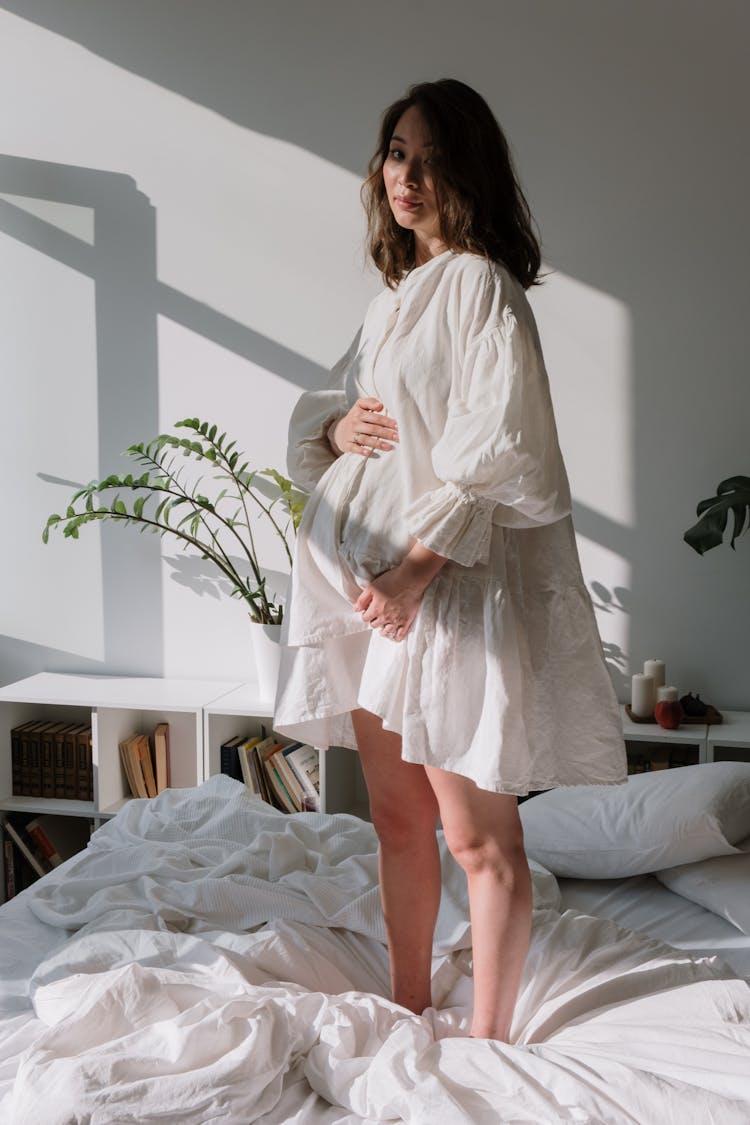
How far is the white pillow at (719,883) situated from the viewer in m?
1.90

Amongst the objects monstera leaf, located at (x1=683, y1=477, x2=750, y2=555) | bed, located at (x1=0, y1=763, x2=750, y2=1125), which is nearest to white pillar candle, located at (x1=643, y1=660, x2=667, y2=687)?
monstera leaf, located at (x1=683, y1=477, x2=750, y2=555)

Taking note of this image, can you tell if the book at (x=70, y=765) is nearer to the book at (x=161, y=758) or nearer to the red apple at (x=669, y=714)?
the book at (x=161, y=758)

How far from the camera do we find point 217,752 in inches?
124

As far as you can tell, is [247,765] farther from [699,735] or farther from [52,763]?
[699,735]

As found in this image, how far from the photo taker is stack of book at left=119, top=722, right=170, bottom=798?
3260 mm

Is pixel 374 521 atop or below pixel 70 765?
atop

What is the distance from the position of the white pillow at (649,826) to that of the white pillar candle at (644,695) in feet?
2.23

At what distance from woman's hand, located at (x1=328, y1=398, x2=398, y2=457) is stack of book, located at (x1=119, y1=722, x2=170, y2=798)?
1926mm

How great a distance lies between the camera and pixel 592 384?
121 inches

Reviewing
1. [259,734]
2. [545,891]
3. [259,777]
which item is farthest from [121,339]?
[545,891]

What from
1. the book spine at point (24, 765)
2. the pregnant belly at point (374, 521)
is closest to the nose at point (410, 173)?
the pregnant belly at point (374, 521)

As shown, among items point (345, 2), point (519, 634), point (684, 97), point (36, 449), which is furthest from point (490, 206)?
point (36, 449)

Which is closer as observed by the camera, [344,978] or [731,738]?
[344,978]

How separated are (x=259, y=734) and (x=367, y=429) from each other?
195 cm
